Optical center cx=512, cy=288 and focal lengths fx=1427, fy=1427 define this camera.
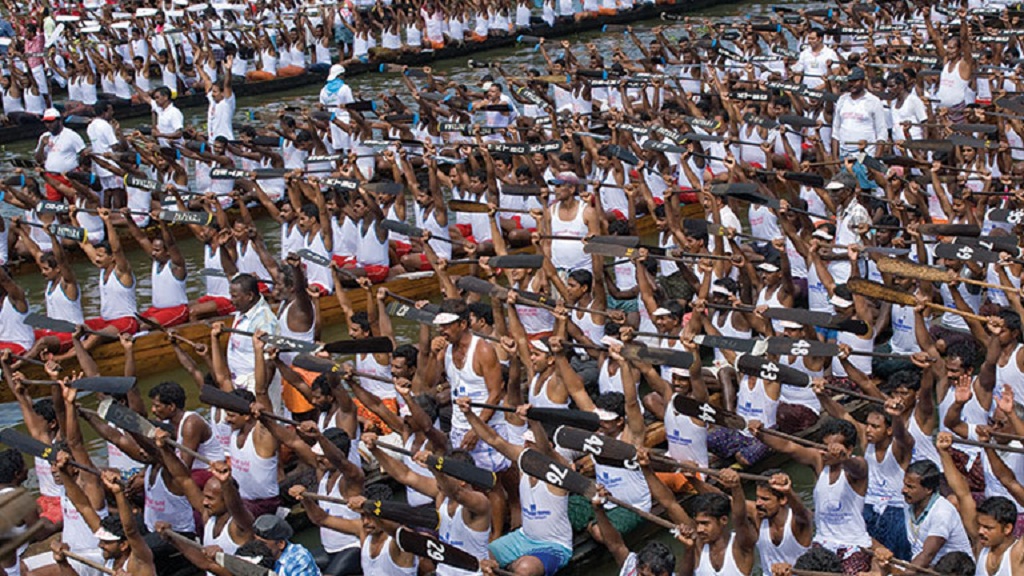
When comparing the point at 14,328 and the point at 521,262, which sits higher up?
the point at 521,262

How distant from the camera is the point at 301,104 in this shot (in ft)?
72.5

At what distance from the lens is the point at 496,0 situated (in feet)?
84.6

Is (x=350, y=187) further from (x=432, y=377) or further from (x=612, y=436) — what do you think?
(x=612, y=436)

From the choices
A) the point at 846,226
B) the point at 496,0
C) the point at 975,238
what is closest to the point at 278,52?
the point at 496,0

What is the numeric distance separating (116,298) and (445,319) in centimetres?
374

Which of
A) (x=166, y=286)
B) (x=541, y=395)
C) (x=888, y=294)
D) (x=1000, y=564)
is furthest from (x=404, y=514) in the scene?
(x=166, y=286)

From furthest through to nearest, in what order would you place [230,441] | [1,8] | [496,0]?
1. [1,8]
2. [496,0]
3. [230,441]

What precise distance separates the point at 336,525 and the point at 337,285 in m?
3.48

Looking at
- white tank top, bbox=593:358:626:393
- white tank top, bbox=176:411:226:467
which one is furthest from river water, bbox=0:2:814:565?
white tank top, bbox=593:358:626:393

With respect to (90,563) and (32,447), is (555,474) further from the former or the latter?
(32,447)

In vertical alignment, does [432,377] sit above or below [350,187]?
below

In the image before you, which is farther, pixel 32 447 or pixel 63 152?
pixel 63 152

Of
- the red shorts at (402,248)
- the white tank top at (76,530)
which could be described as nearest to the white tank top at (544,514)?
the white tank top at (76,530)

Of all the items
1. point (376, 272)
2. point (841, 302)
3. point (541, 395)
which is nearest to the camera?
point (541, 395)
